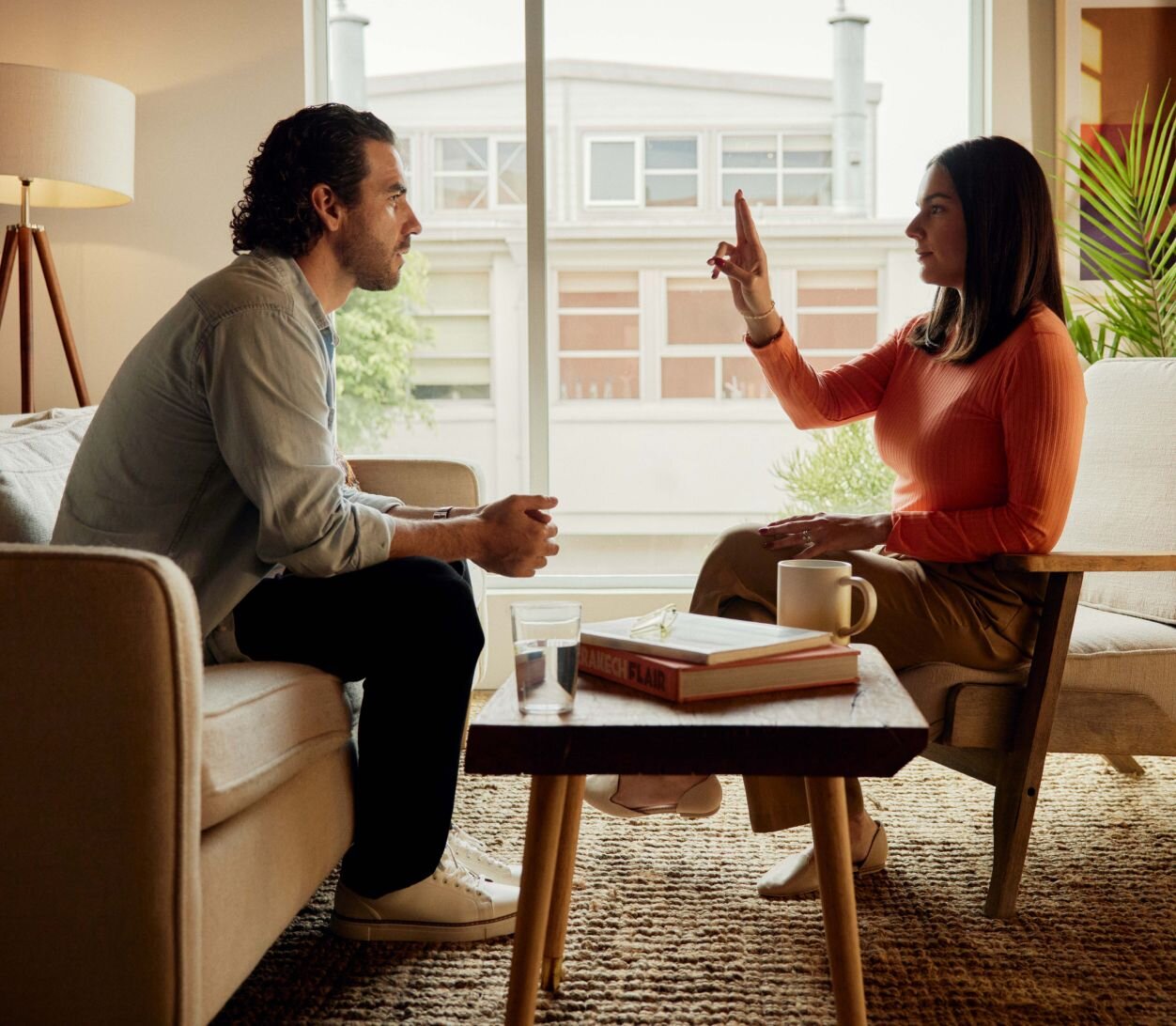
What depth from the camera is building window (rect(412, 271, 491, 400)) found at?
353cm

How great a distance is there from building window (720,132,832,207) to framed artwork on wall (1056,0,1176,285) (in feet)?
2.30

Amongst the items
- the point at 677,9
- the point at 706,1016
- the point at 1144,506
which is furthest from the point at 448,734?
the point at 677,9

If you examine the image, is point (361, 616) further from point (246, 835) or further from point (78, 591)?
point (78, 591)

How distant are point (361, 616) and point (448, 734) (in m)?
0.20

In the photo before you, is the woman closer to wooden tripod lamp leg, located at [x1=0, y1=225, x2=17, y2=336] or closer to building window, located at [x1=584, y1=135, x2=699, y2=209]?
building window, located at [x1=584, y1=135, x2=699, y2=209]

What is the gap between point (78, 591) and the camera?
1004 mm

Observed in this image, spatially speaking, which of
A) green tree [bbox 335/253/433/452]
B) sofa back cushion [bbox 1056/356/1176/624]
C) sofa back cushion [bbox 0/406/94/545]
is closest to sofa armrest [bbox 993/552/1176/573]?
sofa back cushion [bbox 1056/356/1176/624]

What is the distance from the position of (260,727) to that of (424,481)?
1.16 metres

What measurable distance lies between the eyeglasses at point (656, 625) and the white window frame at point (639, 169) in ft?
8.04

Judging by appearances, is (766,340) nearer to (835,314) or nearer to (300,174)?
(300,174)

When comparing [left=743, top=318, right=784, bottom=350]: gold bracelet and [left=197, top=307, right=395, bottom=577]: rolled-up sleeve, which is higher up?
[left=743, top=318, right=784, bottom=350]: gold bracelet

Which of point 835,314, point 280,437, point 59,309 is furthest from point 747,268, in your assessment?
point 59,309

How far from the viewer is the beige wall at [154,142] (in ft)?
10.4

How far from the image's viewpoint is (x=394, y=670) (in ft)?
4.86
